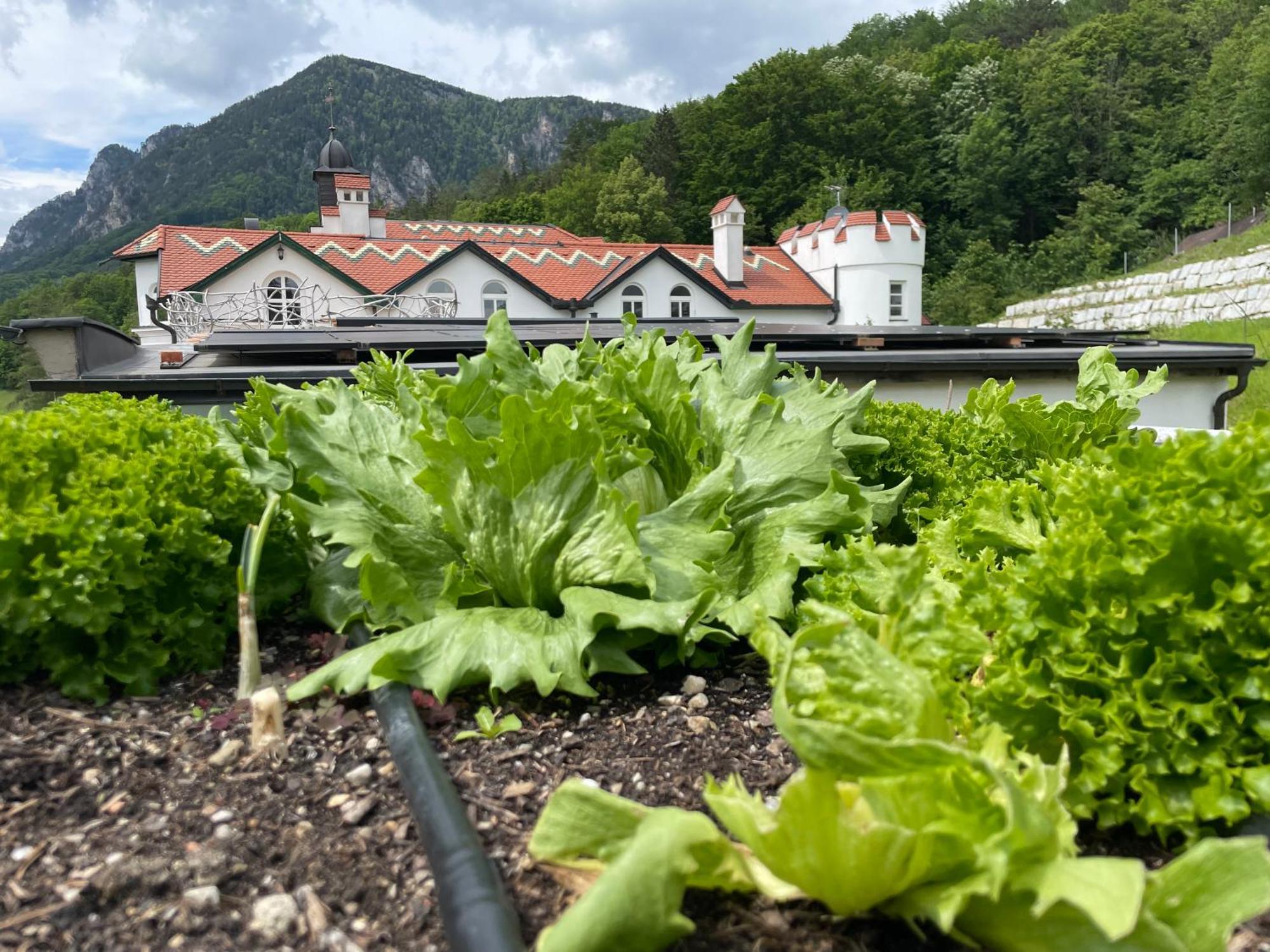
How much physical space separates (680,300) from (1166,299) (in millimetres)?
19168

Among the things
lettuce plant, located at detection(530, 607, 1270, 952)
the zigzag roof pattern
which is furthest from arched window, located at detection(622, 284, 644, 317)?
lettuce plant, located at detection(530, 607, 1270, 952)

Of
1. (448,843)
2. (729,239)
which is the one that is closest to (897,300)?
(729,239)

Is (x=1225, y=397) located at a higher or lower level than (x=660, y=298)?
lower

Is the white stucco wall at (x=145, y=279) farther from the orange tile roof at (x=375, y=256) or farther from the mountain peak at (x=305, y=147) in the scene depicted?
the mountain peak at (x=305, y=147)

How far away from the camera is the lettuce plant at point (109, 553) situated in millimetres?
2234

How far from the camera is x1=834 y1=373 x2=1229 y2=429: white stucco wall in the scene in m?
7.70

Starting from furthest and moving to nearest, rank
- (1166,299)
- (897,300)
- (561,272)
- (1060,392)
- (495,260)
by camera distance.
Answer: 1. (897,300)
2. (561,272)
3. (1166,299)
4. (495,260)
5. (1060,392)

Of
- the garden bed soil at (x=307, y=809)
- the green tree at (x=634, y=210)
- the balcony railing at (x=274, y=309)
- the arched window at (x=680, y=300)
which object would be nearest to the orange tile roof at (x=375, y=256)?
the balcony railing at (x=274, y=309)

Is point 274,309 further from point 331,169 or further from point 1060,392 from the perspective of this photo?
point 331,169

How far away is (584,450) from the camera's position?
2381 mm

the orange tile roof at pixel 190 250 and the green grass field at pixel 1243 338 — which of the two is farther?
the orange tile roof at pixel 190 250

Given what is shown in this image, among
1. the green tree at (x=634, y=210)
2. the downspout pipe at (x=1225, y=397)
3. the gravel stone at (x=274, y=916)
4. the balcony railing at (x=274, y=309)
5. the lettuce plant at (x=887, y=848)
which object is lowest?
the gravel stone at (x=274, y=916)

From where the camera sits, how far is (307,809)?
1855 mm

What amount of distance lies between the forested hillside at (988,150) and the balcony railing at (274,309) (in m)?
32.6
